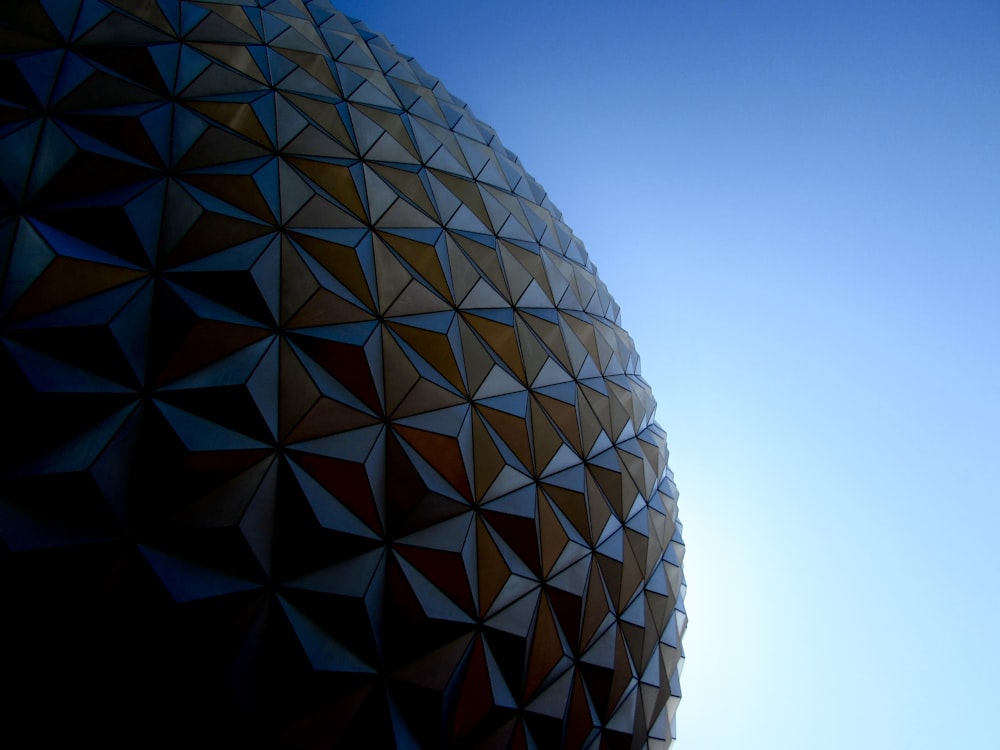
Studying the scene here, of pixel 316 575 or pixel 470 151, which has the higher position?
pixel 470 151

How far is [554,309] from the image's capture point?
8.84 meters

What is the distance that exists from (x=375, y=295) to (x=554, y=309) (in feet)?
12.4

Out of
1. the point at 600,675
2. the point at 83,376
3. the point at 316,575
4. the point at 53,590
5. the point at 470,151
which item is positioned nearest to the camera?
the point at 53,590

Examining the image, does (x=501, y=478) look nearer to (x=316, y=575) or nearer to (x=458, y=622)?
(x=458, y=622)

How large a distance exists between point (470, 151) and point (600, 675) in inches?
409

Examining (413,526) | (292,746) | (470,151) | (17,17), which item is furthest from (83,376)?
(470,151)

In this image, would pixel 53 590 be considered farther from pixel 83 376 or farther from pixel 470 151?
pixel 470 151

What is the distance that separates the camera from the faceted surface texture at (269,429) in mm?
4711

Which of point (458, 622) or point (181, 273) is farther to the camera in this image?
point (458, 622)

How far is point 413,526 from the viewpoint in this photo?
19.3ft

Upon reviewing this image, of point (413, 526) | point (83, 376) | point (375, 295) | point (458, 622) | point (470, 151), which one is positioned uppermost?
point (470, 151)

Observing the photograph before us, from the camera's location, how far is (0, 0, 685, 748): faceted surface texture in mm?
4711

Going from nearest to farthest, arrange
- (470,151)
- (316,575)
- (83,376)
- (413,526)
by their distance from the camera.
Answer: (83,376) → (316,575) → (413,526) → (470,151)

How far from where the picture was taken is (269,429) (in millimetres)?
5348
